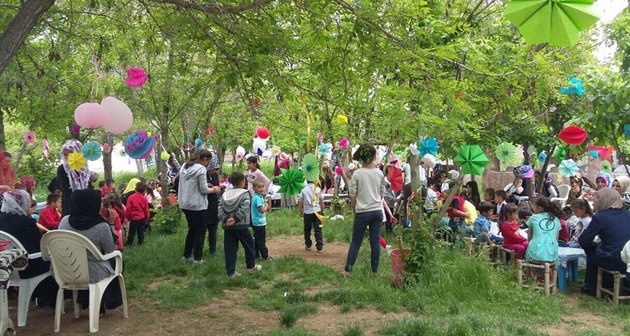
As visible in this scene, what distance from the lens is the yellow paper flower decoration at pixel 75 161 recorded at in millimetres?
6074

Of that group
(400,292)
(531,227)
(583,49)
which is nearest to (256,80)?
(400,292)

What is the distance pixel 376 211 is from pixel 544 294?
2184 millimetres

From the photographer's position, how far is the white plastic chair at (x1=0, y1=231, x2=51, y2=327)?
15.1ft

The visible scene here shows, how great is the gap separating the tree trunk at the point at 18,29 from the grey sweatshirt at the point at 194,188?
315cm

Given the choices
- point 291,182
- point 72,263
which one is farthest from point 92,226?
point 291,182

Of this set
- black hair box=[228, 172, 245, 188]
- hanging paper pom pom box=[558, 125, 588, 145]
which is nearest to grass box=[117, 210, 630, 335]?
black hair box=[228, 172, 245, 188]

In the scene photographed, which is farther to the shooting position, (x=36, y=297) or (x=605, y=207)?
(x=605, y=207)

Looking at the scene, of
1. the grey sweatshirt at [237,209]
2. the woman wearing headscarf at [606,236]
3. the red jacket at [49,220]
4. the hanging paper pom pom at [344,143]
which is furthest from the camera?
the hanging paper pom pom at [344,143]

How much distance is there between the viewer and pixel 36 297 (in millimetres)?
5160

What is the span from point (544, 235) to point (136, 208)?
641 centimetres

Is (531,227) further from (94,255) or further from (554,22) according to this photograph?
(94,255)

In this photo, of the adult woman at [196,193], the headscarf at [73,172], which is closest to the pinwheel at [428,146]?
the adult woman at [196,193]

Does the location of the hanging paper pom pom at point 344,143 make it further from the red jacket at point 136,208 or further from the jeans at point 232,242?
the jeans at point 232,242

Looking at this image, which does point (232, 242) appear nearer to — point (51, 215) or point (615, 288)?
point (51, 215)
